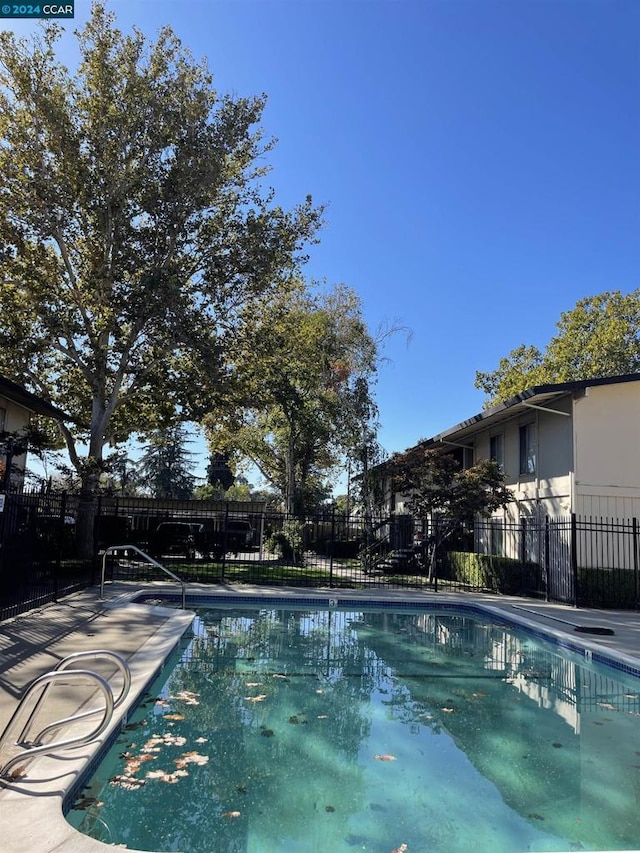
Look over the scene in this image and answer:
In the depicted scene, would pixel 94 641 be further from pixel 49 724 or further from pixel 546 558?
pixel 546 558

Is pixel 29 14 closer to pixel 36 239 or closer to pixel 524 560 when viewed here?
pixel 36 239

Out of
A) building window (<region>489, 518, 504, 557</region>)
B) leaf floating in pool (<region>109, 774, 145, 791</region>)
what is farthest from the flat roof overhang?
leaf floating in pool (<region>109, 774, 145, 791</region>)

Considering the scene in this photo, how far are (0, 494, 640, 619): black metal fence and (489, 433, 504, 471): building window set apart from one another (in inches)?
79.0

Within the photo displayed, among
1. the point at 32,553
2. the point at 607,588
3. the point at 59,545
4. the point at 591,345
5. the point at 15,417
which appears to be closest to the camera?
the point at 32,553

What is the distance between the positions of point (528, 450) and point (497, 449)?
245cm

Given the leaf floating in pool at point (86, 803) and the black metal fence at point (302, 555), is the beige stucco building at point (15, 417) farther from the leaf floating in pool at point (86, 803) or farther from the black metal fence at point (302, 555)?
the leaf floating in pool at point (86, 803)

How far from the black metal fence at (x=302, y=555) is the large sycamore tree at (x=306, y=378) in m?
A: 3.88

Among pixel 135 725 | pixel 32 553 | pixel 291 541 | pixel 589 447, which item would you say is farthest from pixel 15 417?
pixel 589 447

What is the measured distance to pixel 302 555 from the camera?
2220 cm

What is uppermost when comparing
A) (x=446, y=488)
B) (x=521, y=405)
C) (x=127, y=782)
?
(x=521, y=405)

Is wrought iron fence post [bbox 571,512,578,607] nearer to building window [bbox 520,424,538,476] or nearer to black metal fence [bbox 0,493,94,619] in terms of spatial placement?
building window [bbox 520,424,538,476]

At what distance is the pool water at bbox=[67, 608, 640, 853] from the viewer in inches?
154

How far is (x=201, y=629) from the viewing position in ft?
34.8

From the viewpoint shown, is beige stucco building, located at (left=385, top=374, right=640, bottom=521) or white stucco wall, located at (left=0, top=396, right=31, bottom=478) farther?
white stucco wall, located at (left=0, top=396, right=31, bottom=478)
